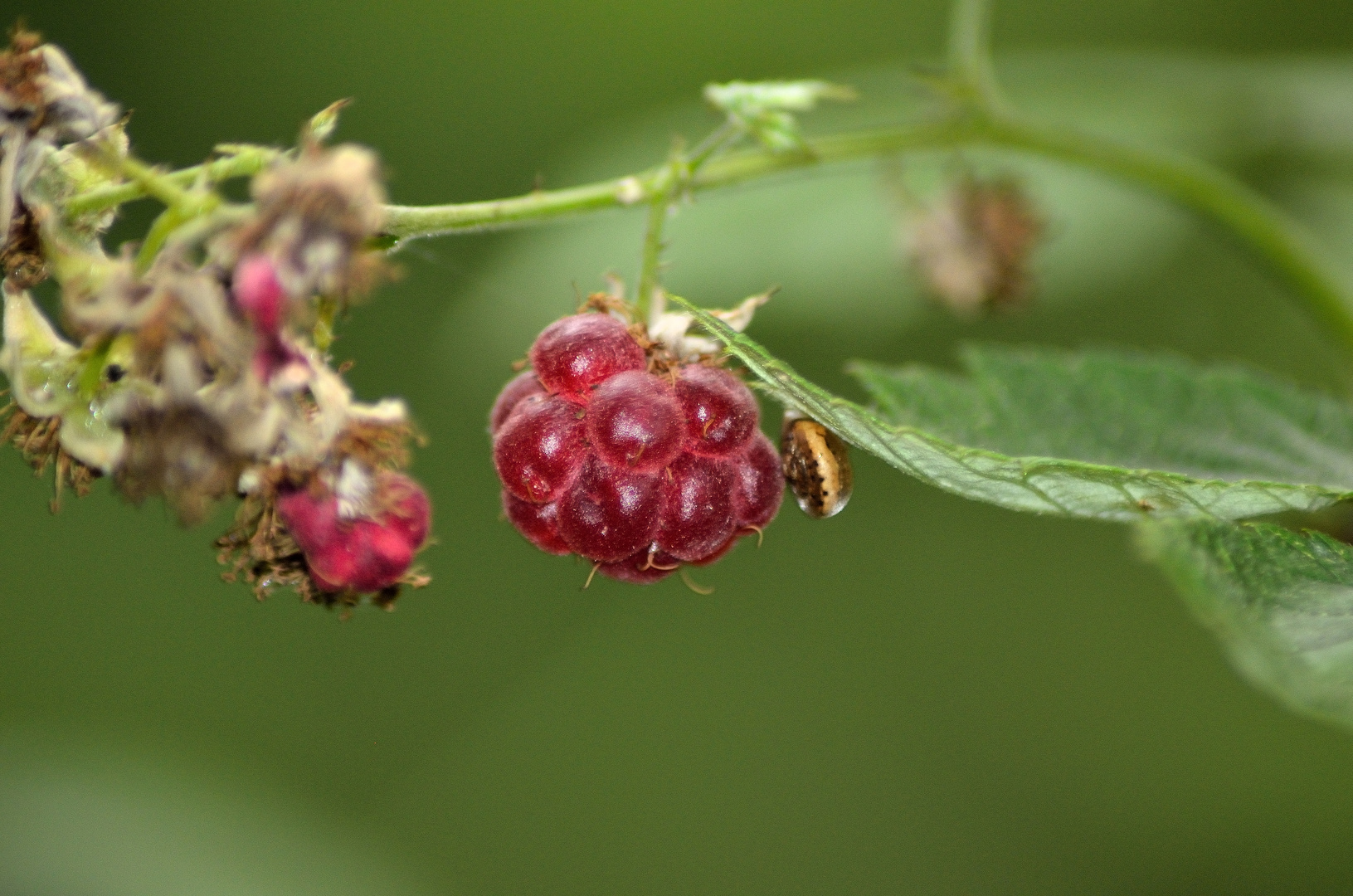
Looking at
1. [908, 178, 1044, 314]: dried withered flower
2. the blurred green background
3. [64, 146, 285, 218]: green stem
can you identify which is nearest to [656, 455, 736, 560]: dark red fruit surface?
[64, 146, 285, 218]: green stem

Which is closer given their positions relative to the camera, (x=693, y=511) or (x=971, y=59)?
(x=693, y=511)

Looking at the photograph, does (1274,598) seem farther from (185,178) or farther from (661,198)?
(185,178)

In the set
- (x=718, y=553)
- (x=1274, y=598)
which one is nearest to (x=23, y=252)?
(x=718, y=553)

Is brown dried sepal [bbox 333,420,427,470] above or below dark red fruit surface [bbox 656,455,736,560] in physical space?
above

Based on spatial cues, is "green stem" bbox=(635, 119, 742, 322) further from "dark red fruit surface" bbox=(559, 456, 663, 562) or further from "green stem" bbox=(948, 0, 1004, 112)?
"green stem" bbox=(948, 0, 1004, 112)

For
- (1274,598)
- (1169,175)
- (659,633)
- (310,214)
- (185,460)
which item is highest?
(659,633)

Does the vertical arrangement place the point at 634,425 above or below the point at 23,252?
below

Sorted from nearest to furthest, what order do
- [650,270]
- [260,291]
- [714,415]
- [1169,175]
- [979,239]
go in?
[260,291], [714,415], [650,270], [1169,175], [979,239]
